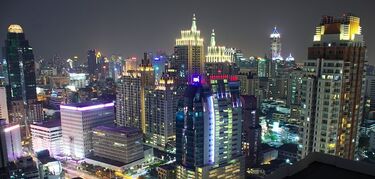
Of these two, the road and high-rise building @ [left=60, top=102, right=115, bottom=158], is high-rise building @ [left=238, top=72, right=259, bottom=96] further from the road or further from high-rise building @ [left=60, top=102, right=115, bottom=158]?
the road

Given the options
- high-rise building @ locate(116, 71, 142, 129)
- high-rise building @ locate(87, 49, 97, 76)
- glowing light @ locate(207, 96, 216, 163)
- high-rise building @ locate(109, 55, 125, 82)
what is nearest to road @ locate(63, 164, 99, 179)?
high-rise building @ locate(116, 71, 142, 129)

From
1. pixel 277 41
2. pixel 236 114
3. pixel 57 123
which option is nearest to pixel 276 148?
pixel 236 114

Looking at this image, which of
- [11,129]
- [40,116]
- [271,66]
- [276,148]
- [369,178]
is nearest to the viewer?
[369,178]

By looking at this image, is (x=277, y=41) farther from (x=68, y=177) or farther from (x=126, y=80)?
(x=68, y=177)

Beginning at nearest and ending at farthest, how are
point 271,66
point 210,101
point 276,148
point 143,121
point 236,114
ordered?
1. point 210,101
2. point 236,114
3. point 276,148
4. point 143,121
5. point 271,66

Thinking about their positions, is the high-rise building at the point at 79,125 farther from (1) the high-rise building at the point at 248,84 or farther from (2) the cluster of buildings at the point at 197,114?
(1) the high-rise building at the point at 248,84

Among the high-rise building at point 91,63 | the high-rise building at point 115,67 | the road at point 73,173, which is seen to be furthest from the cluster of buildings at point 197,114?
the high-rise building at point 91,63

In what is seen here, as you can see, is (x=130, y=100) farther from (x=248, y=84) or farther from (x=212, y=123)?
(x=212, y=123)
